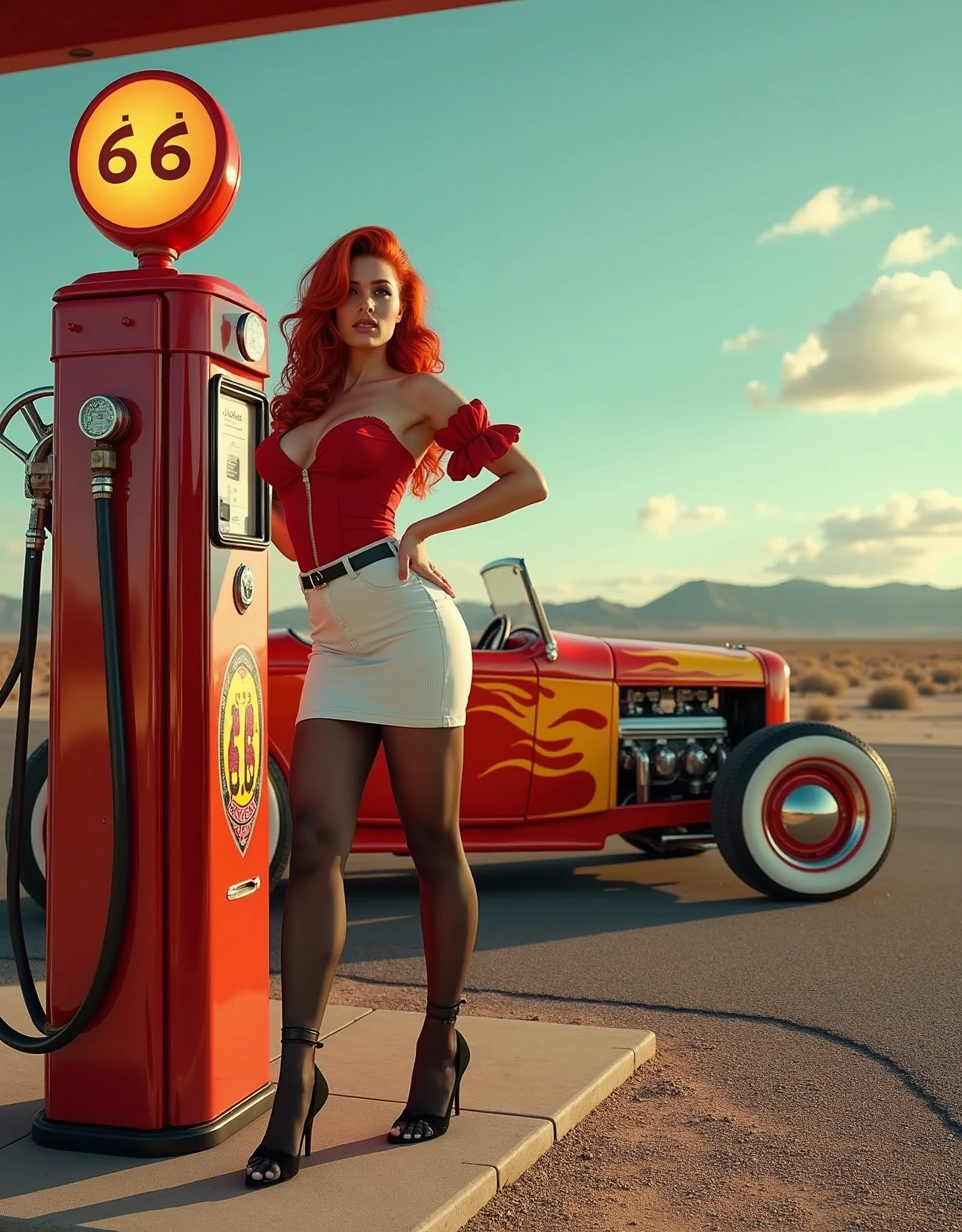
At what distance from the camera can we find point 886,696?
117ft

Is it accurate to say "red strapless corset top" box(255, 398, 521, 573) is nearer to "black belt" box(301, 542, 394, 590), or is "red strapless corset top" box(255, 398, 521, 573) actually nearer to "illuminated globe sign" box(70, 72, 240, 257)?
"black belt" box(301, 542, 394, 590)

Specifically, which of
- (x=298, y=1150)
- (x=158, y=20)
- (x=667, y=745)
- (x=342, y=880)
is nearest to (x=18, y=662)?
(x=342, y=880)

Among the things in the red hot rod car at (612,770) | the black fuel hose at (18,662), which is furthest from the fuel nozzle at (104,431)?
the red hot rod car at (612,770)

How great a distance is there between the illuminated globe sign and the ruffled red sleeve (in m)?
0.81

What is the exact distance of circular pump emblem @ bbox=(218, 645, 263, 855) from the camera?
343cm

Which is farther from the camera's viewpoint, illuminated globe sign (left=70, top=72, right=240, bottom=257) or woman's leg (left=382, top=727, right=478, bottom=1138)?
illuminated globe sign (left=70, top=72, right=240, bottom=257)

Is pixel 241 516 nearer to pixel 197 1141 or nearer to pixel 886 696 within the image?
pixel 197 1141

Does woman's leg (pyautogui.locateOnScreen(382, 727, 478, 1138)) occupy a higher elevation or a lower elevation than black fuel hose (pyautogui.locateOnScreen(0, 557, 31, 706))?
lower

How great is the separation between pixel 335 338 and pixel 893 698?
3366cm

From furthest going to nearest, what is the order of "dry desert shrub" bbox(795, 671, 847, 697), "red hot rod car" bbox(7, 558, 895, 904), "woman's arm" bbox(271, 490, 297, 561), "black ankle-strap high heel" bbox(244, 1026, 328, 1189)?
"dry desert shrub" bbox(795, 671, 847, 697), "red hot rod car" bbox(7, 558, 895, 904), "woman's arm" bbox(271, 490, 297, 561), "black ankle-strap high heel" bbox(244, 1026, 328, 1189)

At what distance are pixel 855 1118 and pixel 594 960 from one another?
193 cm

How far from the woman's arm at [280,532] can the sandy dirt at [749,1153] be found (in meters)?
1.54

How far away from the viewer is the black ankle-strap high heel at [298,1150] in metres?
3.08

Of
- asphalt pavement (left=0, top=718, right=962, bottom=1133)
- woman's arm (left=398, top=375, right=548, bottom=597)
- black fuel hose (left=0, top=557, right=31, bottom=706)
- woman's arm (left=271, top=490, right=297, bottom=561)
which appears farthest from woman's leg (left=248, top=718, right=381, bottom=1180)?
asphalt pavement (left=0, top=718, right=962, bottom=1133)
